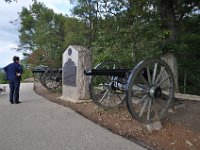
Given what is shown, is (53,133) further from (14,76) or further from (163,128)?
(14,76)

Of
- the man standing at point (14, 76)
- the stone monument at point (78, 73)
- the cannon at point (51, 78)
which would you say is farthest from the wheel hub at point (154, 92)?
the cannon at point (51, 78)

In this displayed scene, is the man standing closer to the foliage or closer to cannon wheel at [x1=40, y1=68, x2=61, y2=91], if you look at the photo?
cannon wheel at [x1=40, y1=68, x2=61, y2=91]

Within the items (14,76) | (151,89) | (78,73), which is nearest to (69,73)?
(78,73)

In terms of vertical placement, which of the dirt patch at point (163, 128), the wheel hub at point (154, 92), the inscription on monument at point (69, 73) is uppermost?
the inscription on monument at point (69, 73)

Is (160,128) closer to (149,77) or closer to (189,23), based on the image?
(149,77)

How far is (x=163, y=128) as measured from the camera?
28.2ft

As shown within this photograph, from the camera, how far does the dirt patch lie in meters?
7.70

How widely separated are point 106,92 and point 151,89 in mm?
2062

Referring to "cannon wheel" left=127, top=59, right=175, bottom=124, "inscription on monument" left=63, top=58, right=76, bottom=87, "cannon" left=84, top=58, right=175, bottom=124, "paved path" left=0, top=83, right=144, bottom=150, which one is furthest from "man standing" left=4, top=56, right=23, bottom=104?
"cannon wheel" left=127, top=59, right=175, bottom=124

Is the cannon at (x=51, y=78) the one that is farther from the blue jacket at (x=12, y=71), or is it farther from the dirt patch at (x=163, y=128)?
the dirt patch at (x=163, y=128)

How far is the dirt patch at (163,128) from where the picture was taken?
7.70m

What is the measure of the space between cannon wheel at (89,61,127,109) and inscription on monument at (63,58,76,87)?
1.79m

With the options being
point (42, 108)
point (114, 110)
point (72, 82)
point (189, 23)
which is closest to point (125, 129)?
point (114, 110)

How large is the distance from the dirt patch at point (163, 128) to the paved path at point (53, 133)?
400 millimetres
